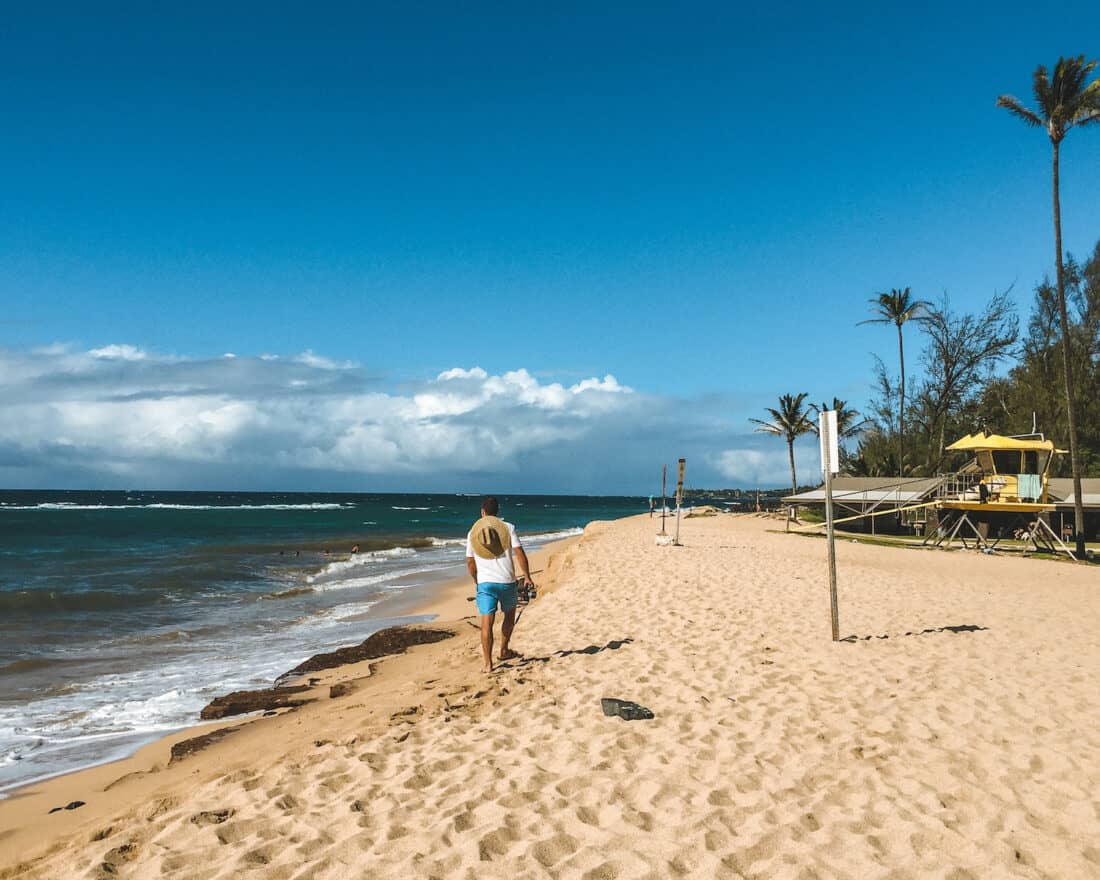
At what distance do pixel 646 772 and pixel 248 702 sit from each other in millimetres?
5262

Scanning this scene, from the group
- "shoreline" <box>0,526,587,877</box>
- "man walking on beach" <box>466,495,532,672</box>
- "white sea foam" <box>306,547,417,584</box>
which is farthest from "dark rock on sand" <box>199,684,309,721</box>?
"white sea foam" <box>306,547,417,584</box>

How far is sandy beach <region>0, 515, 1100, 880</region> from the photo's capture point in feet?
12.0

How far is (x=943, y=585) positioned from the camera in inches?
543

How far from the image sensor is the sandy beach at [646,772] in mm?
3650

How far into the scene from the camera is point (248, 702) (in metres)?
7.96

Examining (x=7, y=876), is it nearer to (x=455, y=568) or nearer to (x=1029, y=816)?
(x=1029, y=816)

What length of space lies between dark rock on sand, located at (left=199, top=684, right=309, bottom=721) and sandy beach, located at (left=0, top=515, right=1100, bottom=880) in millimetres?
360

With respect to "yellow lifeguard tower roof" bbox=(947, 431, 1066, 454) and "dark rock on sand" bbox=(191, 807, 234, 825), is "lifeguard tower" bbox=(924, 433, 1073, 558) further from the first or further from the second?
"dark rock on sand" bbox=(191, 807, 234, 825)

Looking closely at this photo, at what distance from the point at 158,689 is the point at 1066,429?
39941 millimetres

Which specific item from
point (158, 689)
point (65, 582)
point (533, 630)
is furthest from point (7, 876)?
point (65, 582)

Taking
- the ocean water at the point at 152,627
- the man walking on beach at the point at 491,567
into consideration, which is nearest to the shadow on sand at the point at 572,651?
the man walking on beach at the point at 491,567

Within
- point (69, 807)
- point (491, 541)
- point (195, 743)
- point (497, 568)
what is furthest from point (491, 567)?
point (69, 807)

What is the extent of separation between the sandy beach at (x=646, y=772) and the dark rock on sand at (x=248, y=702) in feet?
1.18

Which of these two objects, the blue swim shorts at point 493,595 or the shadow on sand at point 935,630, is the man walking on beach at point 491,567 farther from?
the shadow on sand at point 935,630
